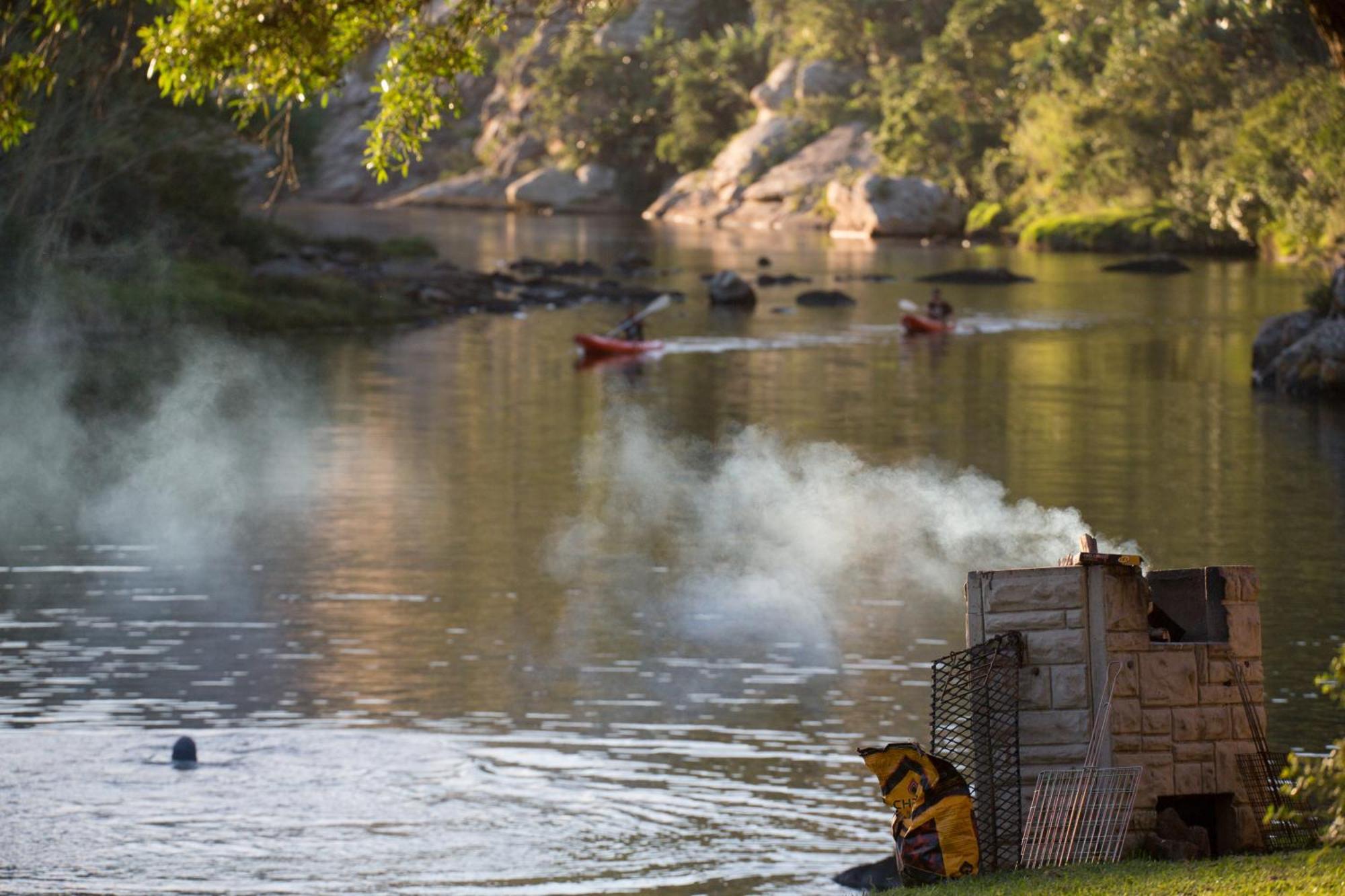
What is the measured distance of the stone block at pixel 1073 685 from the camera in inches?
471

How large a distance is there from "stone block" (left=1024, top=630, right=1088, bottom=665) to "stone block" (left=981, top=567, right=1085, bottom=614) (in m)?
0.15

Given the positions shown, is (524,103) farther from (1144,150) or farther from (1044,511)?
(1044,511)

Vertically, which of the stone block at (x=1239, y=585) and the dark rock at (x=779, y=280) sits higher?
the dark rock at (x=779, y=280)

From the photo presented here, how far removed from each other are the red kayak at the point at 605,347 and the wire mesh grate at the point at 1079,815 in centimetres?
3979

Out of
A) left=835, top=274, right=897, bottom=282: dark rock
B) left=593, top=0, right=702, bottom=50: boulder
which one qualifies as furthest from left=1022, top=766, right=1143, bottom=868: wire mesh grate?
left=593, top=0, right=702, bottom=50: boulder

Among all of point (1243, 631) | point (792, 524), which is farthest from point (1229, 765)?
point (792, 524)

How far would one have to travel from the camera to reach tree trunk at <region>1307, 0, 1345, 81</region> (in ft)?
31.9

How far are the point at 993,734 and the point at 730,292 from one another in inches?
2190

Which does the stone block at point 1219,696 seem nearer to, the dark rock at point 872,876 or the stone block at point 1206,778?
the stone block at point 1206,778

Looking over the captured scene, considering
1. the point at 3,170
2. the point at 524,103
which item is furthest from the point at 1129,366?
the point at 524,103

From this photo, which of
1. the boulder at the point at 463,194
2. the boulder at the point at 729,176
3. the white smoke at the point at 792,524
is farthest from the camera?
the boulder at the point at 463,194

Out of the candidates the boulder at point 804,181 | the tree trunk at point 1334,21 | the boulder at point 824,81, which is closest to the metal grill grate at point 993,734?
the tree trunk at point 1334,21

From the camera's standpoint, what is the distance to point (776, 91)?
15150cm

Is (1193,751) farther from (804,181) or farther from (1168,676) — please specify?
(804,181)
